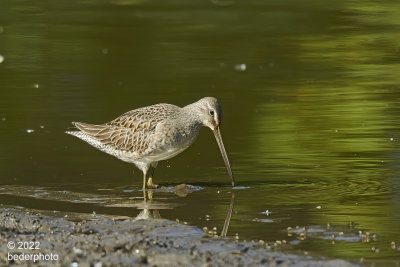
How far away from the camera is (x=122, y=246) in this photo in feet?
21.6

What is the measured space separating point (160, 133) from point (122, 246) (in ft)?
9.87

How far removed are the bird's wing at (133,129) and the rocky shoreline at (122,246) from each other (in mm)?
2112

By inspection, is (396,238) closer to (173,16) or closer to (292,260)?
(292,260)

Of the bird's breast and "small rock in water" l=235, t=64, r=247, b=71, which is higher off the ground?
"small rock in water" l=235, t=64, r=247, b=71

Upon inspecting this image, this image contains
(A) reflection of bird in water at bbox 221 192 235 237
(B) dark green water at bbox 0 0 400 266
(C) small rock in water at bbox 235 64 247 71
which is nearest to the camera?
(A) reflection of bird in water at bbox 221 192 235 237

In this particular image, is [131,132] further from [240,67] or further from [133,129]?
[240,67]

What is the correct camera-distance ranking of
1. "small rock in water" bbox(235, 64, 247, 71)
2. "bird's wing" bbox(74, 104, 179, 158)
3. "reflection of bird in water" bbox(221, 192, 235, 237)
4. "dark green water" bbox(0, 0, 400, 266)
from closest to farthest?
1. "reflection of bird in water" bbox(221, 192, 235, 237)
2. "dark green water" bbox(0, 0, 400, 266)
3. "bird's wing" bbox(74, 104, 179, 158)
4. "small rock in water" bbox(235, 64, 247, 71)

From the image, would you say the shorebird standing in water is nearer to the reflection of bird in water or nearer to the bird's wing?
the bird's wing

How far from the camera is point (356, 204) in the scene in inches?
329

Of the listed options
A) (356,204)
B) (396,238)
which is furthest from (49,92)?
(396,238)

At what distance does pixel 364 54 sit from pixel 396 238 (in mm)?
9775

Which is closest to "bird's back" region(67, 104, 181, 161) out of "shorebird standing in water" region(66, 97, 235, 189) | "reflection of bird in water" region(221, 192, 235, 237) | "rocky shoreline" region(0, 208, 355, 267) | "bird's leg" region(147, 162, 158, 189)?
"shorebird standing in water" region(66, 97, 235, 189)

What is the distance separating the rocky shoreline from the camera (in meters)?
6.29

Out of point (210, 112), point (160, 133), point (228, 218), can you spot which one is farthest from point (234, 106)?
point (228, 218)
